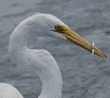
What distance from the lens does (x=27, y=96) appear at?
5.66m

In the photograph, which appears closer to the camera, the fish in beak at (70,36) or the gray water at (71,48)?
the fish in beak at (70,36)

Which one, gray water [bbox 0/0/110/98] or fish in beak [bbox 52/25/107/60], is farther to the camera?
gray water [bbox 0/0/110/98]

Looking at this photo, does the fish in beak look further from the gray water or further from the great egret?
the gray water

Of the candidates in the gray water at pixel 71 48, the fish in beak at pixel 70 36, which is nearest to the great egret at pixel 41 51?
the fish in beak at pixel 70 36

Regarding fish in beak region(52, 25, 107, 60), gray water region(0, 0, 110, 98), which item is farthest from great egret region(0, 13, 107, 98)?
gray water region(0, 0, 110, 98)

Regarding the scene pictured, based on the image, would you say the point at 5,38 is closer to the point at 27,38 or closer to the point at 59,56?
the point at 59,56

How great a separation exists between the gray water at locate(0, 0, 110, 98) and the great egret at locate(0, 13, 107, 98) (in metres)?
2.14

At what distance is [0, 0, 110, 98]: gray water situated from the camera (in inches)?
229

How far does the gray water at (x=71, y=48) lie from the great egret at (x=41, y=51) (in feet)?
7.03

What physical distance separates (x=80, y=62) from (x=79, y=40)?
3036mm

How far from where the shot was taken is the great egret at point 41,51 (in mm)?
3244

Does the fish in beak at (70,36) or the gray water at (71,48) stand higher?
the fish in beak at (70,36)

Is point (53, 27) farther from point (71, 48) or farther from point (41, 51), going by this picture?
point (71, 48)

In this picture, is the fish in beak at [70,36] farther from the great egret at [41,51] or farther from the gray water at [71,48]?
the gray water at [71,48]
